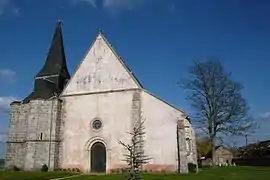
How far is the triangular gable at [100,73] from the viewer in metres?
30.1

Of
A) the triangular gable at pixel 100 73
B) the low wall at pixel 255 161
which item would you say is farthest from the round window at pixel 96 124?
the low wall at pixel 255 161

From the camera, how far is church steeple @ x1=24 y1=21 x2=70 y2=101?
32.0 m

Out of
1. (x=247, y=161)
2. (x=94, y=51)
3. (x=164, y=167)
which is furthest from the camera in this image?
(x=247, y=161)

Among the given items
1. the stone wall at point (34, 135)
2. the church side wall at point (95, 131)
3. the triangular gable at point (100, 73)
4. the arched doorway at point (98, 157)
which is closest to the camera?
the church side wall at point (95, 131)

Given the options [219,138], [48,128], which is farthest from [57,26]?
[219,138]

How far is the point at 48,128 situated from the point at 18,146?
3.79 m

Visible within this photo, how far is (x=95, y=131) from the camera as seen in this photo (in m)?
29.6

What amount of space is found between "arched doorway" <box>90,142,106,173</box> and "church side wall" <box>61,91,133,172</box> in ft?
2.30

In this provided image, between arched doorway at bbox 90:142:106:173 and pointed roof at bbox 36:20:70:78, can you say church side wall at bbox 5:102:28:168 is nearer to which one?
pointed roof at bbox 36:20:70:78

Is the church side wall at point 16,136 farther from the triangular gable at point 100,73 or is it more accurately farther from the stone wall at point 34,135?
the triangular gable at point 100,73

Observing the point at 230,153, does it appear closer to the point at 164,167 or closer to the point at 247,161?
the point at 247,161

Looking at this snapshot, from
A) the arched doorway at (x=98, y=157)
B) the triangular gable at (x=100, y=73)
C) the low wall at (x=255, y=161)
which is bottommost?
the low wall at (x=255, y=161)

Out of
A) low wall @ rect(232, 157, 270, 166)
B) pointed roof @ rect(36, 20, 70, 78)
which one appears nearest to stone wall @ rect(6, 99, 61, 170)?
pointed roof @ rect(36, 20, 70, 78)

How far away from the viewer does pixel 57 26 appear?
3622cm
